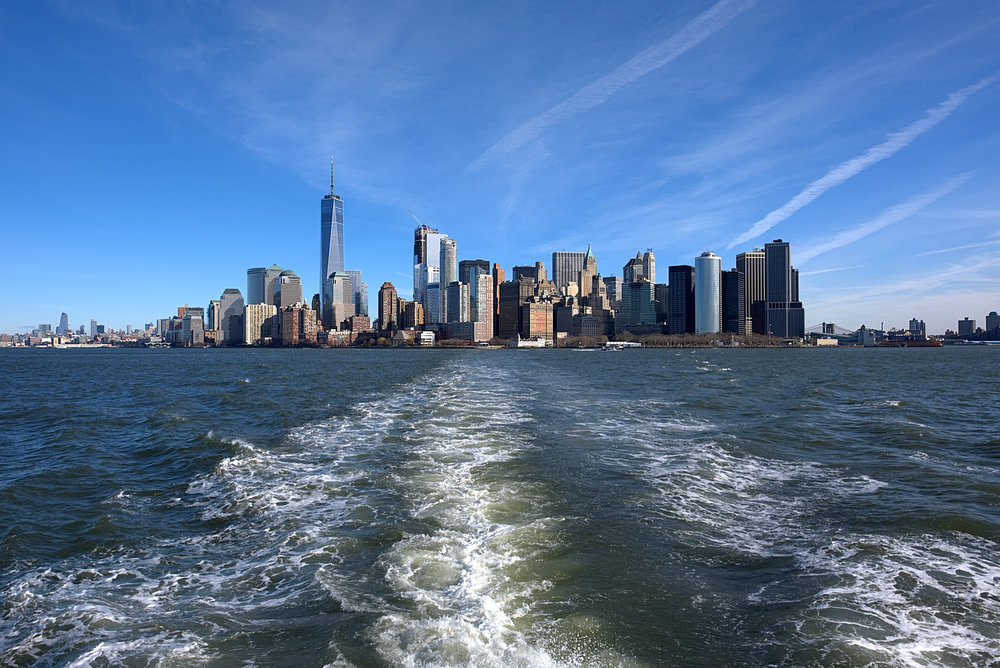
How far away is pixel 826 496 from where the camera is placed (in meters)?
12.2

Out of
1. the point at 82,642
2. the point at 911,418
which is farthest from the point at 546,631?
the point at 911,418

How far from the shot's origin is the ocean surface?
20.6ft

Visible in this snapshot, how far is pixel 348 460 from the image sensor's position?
16125 mm

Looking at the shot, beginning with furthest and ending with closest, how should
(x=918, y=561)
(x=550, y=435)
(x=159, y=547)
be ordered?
1. (x=550, y=435)
2. (x=159, y=547)
3. (x=918, y=561)

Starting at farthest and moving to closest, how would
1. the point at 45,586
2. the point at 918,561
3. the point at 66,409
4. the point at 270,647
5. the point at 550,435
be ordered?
the point at 66,409 → the point at 550,435 → the point at 918,561 → the point at 45,586 → the point at 270,647

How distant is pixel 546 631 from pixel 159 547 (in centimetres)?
759

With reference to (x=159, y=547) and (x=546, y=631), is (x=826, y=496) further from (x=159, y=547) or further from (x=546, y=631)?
(x=159, y=547)

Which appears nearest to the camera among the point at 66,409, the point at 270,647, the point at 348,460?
the point at 270,647

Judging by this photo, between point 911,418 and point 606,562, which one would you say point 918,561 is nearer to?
point 606,562

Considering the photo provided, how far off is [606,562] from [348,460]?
9991 millimetres

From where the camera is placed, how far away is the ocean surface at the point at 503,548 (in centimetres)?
627

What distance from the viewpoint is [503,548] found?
903cm

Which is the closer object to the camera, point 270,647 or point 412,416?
point 270,647

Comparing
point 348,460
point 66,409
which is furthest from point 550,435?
point 66,409
